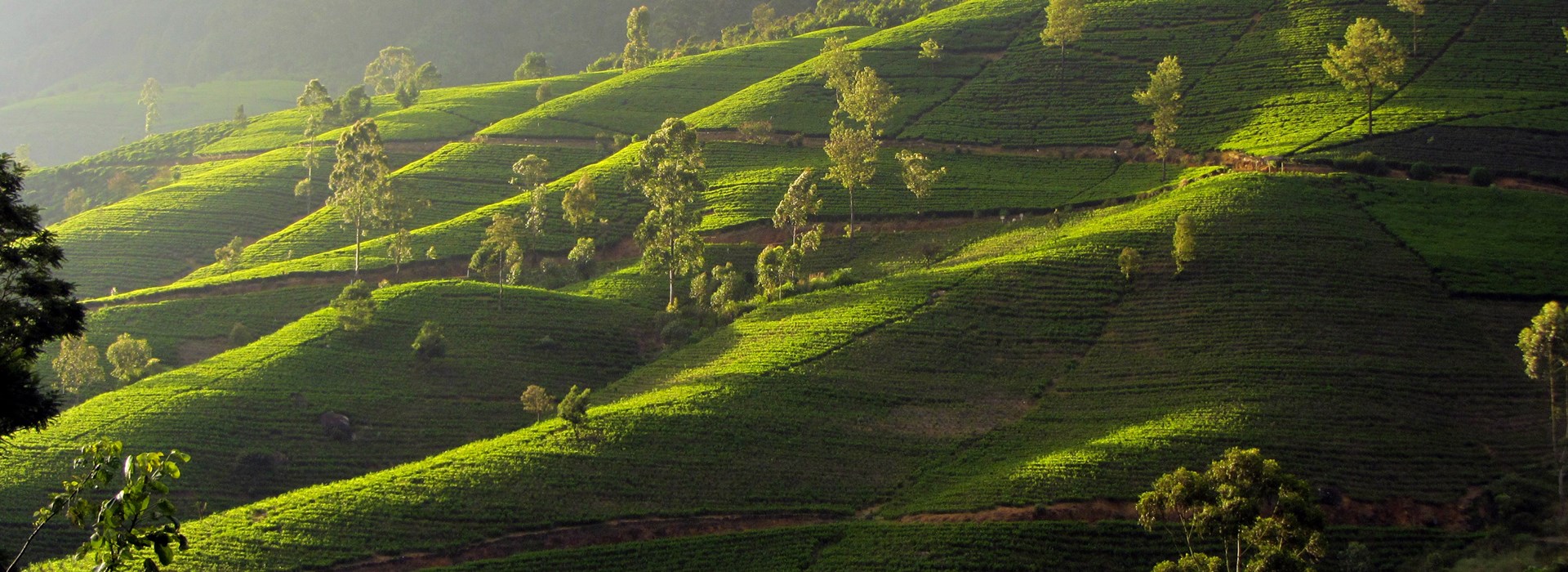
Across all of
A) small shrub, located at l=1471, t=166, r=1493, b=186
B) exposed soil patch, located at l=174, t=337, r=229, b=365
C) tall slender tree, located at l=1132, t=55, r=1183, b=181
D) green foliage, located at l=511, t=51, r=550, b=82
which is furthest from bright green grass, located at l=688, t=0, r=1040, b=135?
green foliage, located at l=511, t=51, r=550, b=82

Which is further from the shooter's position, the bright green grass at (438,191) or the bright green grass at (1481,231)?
the bright green grass at (438,191)

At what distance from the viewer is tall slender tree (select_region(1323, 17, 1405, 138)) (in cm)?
9056

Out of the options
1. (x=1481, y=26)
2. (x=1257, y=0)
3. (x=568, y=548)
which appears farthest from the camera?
(x=1257, y=0)

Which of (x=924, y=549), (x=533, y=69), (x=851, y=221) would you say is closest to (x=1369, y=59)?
(x=851, y=221)

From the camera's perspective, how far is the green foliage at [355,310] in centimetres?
7362

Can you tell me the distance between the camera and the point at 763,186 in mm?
98062

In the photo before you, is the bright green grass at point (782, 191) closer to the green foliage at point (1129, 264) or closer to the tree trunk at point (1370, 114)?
the tree trunk at point (1370, 114)

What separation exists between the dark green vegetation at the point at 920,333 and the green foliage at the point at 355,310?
316mm

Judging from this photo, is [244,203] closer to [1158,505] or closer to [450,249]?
[450,249]

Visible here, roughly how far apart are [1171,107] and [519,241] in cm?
5481

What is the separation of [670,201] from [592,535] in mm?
41530

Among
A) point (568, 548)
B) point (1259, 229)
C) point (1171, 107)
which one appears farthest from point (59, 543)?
point (1171, 107)

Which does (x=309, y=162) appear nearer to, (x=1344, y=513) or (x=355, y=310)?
(x=355, y=310)

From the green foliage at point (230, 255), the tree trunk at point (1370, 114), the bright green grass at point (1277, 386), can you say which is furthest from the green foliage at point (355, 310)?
the tree trunk at point (1370, 114)
